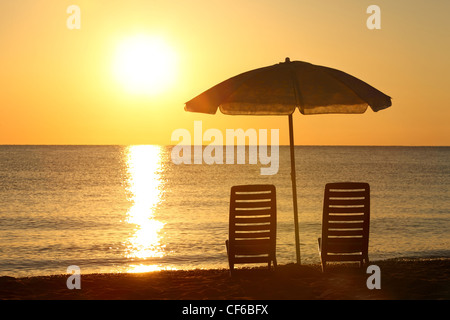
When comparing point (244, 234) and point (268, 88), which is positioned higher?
point (268, 88)

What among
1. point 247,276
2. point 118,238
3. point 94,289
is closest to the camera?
point 94,289

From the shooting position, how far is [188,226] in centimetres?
2523

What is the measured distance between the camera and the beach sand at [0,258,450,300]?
7180 millimetres

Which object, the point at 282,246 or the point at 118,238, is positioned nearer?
the point at 282,246

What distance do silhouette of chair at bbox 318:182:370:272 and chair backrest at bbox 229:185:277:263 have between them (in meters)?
0.72

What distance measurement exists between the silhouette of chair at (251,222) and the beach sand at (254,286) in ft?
1.27
